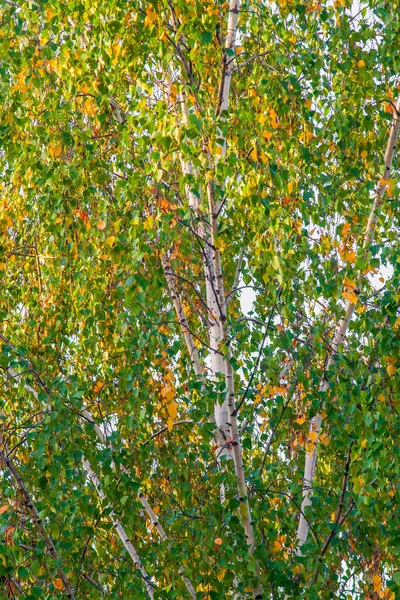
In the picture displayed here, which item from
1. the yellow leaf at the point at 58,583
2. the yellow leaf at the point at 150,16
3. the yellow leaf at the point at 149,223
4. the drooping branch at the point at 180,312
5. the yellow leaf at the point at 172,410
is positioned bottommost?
the yellow leaf at the point at 58,583

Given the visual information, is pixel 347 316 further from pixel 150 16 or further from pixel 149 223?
pixel 150 16

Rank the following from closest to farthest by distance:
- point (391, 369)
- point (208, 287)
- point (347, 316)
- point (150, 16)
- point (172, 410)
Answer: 1. point (172, 410)
2. point (391, 369)
3. point (150, 16)
4. point (347, 316)
5. point (208, 287)

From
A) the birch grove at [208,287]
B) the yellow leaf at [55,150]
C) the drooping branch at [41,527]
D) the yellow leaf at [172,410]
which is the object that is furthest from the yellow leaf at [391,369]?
the yellow leaf at [55,150]

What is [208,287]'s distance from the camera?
5.32 m

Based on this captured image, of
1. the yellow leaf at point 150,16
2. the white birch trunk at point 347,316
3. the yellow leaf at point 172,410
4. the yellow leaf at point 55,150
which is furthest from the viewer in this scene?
the yellow leaf at point 55,150

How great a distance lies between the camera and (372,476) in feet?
13.0

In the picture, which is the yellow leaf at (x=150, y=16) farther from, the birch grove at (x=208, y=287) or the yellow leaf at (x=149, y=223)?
the yellow leaf at (x=149, y=223)

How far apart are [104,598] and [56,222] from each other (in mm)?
1892

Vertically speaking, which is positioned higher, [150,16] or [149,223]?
[150,16]

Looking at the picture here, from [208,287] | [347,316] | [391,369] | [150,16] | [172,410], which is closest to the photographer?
[172,410]

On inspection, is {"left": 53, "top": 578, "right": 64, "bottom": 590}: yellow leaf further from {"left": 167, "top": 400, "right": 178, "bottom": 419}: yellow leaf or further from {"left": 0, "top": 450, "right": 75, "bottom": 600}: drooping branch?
{"left": 167, "top": 400, "right": 178, "bottom": 419}: yellow leaf

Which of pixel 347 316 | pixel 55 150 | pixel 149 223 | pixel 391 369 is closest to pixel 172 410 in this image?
pixel 149 223

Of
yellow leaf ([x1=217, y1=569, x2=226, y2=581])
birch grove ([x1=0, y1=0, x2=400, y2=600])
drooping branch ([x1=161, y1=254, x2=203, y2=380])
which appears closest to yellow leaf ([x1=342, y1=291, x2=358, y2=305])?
birch grove ([x1=0, y1=0, x2=400, y2=600])

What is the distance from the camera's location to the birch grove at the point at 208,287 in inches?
171
